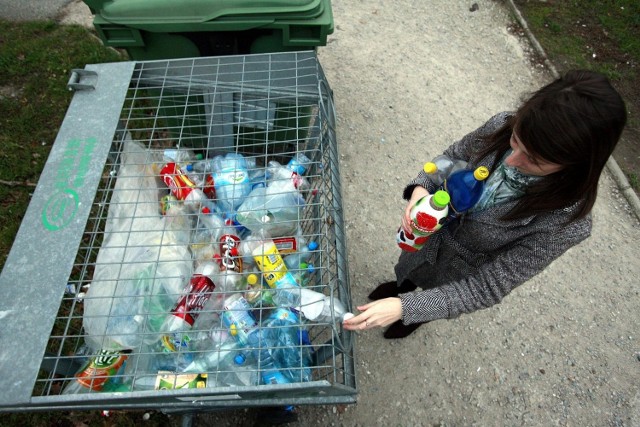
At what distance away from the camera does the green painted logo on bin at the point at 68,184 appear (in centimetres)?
152

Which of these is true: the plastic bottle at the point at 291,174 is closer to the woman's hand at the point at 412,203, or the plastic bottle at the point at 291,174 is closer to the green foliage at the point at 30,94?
the woman's hand at the point at 412,203

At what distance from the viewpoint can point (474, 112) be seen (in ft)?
13.9

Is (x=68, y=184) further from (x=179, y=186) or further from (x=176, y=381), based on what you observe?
(x=176, y=381)

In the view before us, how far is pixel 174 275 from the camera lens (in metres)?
1.85

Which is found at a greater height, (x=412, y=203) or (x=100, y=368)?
(x=412, y=203)

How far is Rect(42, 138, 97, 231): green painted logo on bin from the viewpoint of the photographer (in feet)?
4.99

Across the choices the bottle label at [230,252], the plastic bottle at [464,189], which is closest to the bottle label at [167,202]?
the bottle label at [230,252]

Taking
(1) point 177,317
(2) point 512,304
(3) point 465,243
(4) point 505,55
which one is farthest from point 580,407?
(4) point 505,55

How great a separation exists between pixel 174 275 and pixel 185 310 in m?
0.20

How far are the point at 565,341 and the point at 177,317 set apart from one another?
2.76 meters

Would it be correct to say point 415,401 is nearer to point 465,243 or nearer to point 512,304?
point 512,304

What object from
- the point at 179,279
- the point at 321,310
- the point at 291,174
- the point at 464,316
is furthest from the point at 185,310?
the point at 464,316

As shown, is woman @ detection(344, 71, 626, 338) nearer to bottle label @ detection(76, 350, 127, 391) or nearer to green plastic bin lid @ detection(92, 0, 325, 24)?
bottle label @ detection(76, 350, 127, 391)

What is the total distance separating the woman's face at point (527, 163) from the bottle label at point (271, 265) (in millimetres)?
1058
